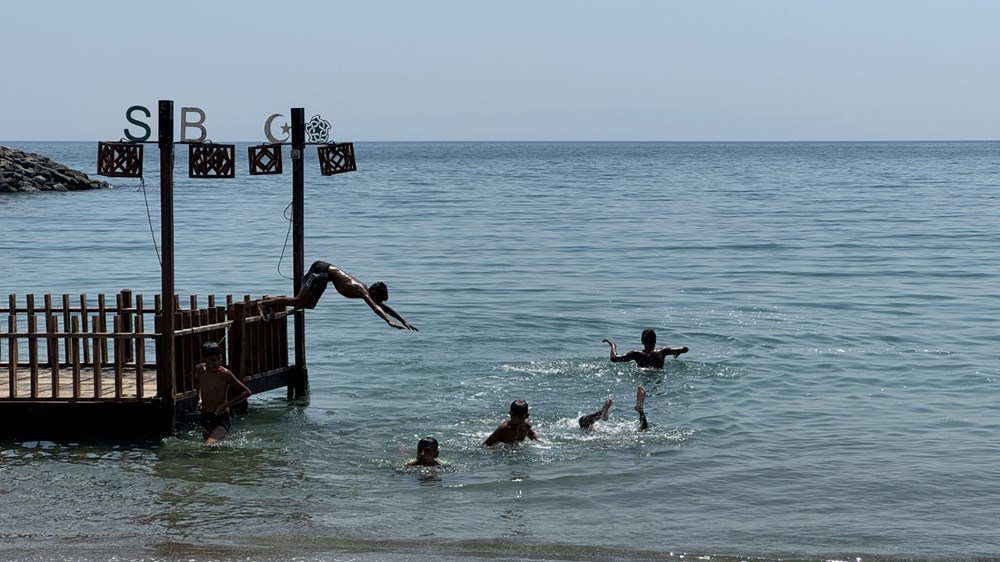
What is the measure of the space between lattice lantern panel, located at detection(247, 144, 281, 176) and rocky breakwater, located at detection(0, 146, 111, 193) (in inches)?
2504

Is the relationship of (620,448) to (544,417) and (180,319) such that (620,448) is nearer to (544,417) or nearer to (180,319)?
(544,417)

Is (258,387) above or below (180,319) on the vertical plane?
below

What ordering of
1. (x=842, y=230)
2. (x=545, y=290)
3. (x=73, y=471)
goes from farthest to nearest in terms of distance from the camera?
(x=842, y=230)
(x=545, y=290)
(x=73, y=471)

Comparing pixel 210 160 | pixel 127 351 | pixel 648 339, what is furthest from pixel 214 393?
pixel 648 339

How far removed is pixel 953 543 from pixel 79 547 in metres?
8.02

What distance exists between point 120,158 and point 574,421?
6652 mm

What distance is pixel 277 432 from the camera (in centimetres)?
1627

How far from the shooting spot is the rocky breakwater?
7531cm

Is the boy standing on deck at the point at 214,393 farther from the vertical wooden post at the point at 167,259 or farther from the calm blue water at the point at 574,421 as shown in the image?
the vertical wooden post at the point at 167,259

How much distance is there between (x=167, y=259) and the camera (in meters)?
14.4

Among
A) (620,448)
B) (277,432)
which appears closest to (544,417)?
(620,448)

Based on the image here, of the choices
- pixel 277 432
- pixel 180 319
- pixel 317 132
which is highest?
pixel 317 132

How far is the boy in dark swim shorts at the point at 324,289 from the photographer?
49.9 feet

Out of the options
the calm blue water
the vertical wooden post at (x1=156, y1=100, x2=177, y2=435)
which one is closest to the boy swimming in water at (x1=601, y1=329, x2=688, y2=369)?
the calm blue water
